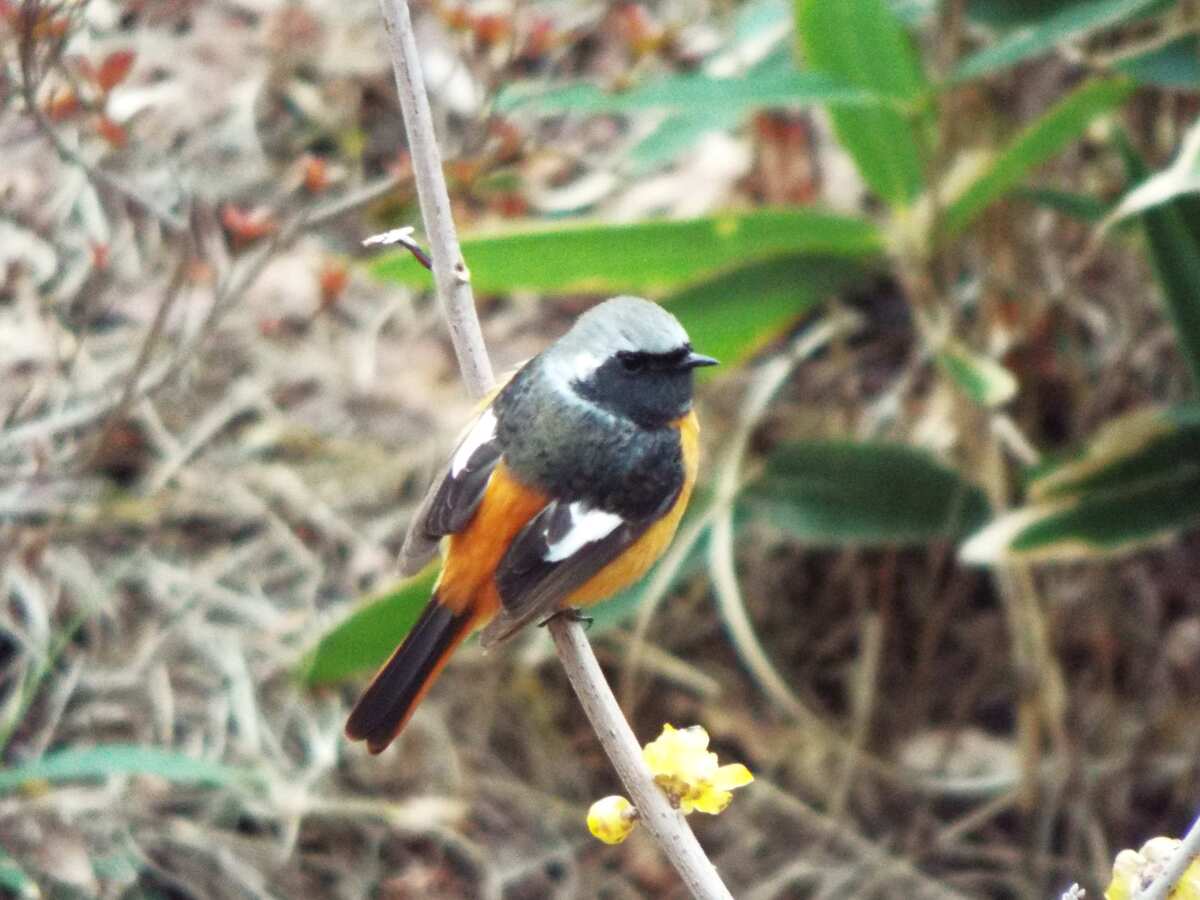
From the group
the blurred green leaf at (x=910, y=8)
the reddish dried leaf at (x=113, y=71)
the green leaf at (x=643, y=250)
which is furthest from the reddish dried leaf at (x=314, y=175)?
the blurred green leaf at (x=910, y=8)

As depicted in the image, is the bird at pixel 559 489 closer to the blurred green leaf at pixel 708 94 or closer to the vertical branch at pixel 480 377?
the vertical branch at pixel 480 377

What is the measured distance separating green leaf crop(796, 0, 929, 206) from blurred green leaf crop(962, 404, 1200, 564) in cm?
71

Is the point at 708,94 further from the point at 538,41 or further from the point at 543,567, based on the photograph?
the point at 543,567

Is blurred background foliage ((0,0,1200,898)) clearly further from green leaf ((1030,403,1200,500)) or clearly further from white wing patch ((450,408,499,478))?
white wing patch ((450,408,499,478))

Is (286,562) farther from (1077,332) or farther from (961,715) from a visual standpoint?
(1077,332)

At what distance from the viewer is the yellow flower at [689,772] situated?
1784 millimetres

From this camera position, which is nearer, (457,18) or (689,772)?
(689,772)

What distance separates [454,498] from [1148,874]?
1271 mm

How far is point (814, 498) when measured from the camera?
369 cm

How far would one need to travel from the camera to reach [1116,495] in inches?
133

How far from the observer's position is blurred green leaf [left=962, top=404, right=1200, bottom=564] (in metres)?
3.30

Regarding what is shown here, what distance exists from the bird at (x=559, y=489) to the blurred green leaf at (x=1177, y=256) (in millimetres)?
1242

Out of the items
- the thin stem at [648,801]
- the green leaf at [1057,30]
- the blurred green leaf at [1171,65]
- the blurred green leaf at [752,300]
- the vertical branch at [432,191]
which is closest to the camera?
the thin stem at [648,801]

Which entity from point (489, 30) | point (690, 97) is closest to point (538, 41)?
point (489, 30)
